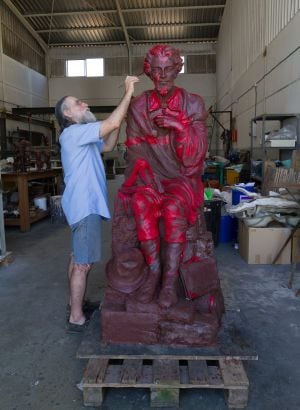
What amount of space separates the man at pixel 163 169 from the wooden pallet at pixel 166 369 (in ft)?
0.93

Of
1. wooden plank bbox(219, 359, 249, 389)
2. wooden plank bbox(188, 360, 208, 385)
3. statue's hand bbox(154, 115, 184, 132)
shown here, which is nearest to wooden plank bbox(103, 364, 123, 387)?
wooden plank bbox(188, 360, 208, 385)

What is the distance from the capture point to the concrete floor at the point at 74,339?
1.97 meters

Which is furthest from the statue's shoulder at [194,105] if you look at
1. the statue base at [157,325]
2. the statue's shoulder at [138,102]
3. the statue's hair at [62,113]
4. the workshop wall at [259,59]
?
the workshop wall at [259,59]

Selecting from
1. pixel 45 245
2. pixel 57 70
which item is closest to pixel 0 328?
pixel 45 245

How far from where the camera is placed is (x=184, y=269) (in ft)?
7.38

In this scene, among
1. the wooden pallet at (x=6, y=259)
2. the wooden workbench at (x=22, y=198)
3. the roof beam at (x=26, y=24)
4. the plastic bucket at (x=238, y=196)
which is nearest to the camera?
the wooden pallet at (x=6, y=259)

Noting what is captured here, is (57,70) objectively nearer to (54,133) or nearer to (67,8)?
(54,133)

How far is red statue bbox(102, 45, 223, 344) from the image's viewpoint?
85.5 inches

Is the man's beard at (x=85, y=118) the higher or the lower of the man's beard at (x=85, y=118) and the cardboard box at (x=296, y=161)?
the higher

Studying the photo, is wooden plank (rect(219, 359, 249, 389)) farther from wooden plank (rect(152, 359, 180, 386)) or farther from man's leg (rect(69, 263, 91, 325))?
man's leg (rect(69, 263, 91, 325))

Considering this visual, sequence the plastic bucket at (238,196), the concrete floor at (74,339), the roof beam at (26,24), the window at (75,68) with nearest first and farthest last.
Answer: the concrete floor at (74,339)
the plastic bucket at (238,196)
the roof beam at (26,24)
the window at (75,68)

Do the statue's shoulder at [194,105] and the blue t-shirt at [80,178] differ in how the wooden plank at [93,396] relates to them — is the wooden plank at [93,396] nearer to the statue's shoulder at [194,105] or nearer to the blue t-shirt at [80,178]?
the blue t-shirt at [80,178]

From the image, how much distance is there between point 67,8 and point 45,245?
10.4 metres

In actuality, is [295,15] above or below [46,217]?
above
